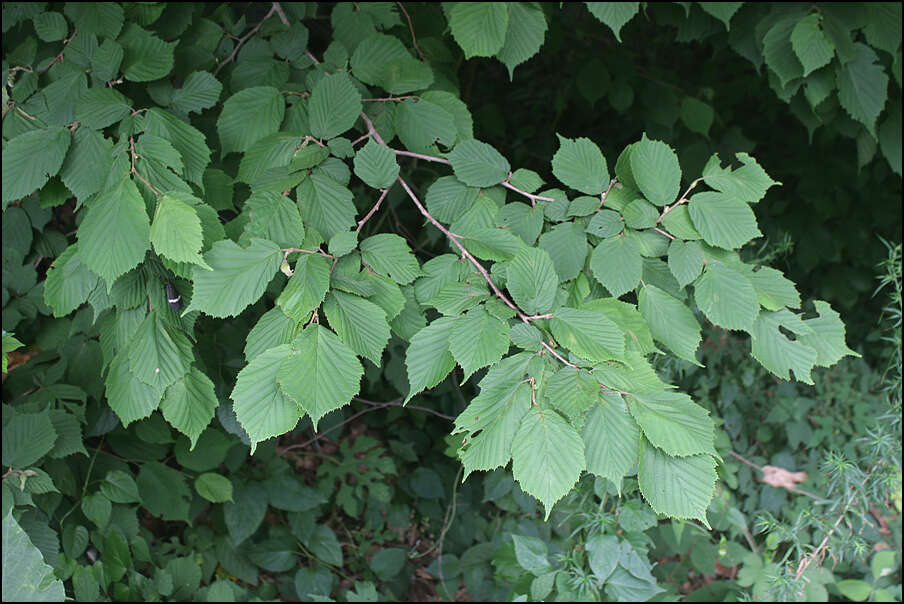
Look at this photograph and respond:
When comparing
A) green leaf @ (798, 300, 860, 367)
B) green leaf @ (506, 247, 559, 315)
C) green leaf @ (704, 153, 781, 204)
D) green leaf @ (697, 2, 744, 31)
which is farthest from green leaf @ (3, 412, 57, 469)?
green leaf @ (697, 2, 744, 31)

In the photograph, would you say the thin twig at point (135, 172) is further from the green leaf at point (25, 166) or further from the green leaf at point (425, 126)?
the green leaf at point (425, 126)

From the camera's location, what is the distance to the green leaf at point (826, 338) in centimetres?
144

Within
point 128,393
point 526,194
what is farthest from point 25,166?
point 526,194

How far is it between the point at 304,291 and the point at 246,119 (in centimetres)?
59

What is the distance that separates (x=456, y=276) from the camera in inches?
54.7

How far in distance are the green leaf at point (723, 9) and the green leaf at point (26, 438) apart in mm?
2222

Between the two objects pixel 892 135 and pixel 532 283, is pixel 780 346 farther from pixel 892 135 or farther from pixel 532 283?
pixel 892 135

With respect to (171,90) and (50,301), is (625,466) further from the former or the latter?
(171,90)

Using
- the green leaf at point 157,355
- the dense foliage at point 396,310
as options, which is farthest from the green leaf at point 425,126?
the green leaf at point 157,355

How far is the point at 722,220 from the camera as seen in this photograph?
4.56ft

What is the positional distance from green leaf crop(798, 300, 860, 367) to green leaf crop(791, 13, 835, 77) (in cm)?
82

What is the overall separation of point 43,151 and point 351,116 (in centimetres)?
65

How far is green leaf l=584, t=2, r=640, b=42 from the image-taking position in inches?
70.0

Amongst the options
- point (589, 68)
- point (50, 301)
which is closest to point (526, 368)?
point (50, 301)
